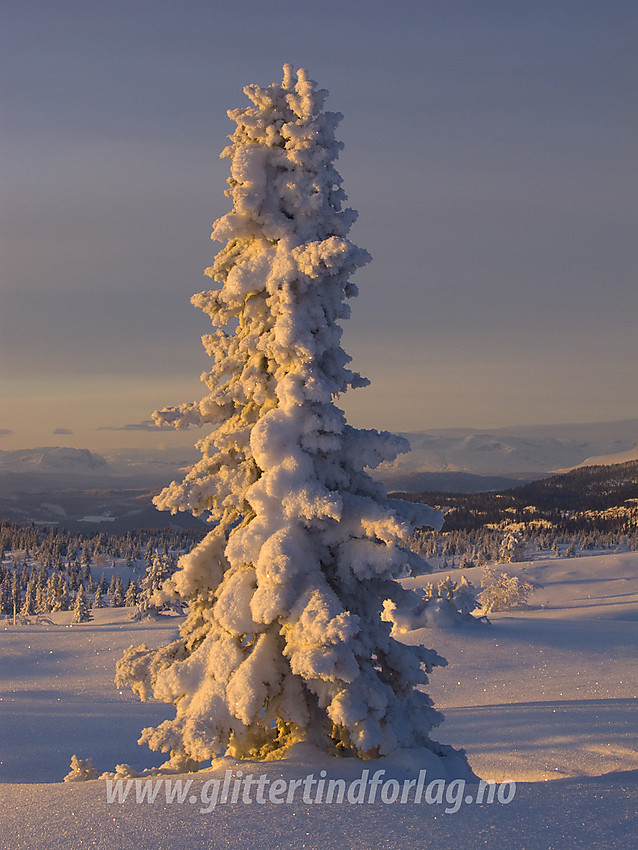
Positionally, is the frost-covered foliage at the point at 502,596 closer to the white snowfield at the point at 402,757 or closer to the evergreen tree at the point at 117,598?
the white snowfield at the point at 402,757

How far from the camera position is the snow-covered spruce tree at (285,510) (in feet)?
→ 32.0

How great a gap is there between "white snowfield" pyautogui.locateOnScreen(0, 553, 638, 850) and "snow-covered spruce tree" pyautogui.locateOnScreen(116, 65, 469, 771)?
83 cm

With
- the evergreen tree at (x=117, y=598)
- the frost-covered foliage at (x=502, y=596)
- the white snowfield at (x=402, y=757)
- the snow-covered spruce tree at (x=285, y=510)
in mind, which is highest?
the snow-covered spruce tree at (x=285, y=510)

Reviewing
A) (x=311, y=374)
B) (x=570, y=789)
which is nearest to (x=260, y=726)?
(x=570, y=789)

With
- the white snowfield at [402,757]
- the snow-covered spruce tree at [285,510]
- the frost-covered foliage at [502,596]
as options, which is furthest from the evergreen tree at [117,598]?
the snow-covered spruce tree at [285,510]

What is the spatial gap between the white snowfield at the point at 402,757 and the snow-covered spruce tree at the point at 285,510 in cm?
83

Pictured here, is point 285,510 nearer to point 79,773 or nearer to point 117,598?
point 79,773

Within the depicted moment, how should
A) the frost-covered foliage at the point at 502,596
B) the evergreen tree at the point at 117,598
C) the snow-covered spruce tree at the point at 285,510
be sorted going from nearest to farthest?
the snow-covered spruce tree at the point at 285,510 < the frost-covered foliage at the point at 502,596 < the evergreen tree at the point at 117,598

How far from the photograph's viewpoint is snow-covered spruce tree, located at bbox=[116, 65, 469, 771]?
32.0ft

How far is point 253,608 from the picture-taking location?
977 cm

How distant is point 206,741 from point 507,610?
121 ft

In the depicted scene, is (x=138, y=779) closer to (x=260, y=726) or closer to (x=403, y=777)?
(x=260, y=726)

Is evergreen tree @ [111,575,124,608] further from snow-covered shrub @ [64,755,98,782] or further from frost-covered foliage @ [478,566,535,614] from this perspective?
snow-covered shrub @ [64,755,98,782]

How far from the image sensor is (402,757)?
387 inches
